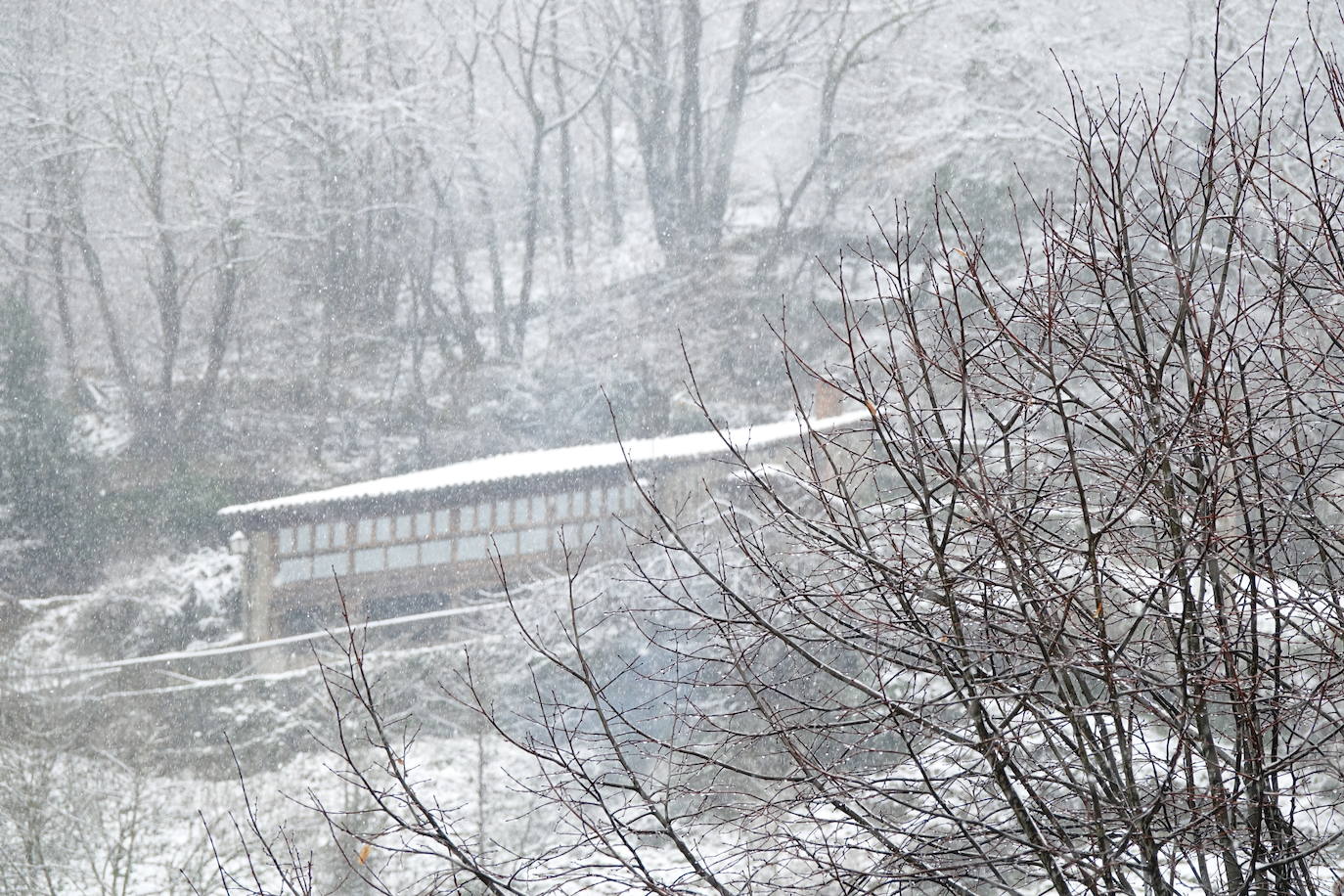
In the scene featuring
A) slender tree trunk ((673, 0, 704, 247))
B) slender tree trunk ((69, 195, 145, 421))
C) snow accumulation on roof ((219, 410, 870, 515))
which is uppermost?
slender tree trunk ((673, 0, 704, 247))

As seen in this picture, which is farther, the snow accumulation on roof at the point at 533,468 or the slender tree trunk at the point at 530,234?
the slender tree trunk at the point at 530,234

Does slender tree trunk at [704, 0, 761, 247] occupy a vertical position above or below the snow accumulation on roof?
above

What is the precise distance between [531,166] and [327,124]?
3.58 meters

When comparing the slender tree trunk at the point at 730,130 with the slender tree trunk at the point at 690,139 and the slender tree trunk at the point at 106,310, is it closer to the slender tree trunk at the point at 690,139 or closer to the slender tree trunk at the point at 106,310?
the slender tree trunk at the point at 690,139

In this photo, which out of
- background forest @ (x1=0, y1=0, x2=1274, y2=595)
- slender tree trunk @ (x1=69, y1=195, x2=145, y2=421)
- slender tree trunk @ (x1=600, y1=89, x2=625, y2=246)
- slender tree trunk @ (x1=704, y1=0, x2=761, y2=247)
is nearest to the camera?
background forest @ (x1=0, y1=0, x2=1274, y2=595)

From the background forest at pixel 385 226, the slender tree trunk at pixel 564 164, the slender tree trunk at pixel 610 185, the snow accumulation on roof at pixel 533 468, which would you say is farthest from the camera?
the slender tree trunk at pixel 610 185

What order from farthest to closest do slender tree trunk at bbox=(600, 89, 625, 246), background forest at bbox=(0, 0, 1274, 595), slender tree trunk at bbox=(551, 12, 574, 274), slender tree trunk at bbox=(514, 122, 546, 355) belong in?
1. slender tree trunk at bbox=(600, 89, 625, 246)
2. slender tree trunk at bbox=(551, 12, 574, 274)
3. slender tree trunk at bbox=(514, 122, 546, 355)
4. background forest at bbox=(0, 0, 1274, 595)

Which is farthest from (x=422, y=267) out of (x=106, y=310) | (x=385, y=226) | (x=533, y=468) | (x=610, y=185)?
(x=533, y=468)

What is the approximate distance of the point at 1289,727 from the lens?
92.3 inches

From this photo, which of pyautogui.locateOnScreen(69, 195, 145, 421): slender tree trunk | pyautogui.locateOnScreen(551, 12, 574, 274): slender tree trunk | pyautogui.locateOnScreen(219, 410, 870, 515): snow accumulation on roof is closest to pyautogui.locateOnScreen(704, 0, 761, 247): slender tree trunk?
pyautogui.locateOnScreen(551, 12, 574, 274): slender tree trunk

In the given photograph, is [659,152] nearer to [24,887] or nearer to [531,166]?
[531,166]

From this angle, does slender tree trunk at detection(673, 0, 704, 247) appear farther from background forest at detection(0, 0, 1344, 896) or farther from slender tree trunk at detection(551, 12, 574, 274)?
slender tree trunk at detection(551, 12, 574, 274)

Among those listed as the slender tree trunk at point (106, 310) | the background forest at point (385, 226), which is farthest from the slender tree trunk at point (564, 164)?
the slender tree trunk at point (106, 310)

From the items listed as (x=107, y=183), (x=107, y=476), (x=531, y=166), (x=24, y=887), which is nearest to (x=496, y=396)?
(x=531, y=166)
